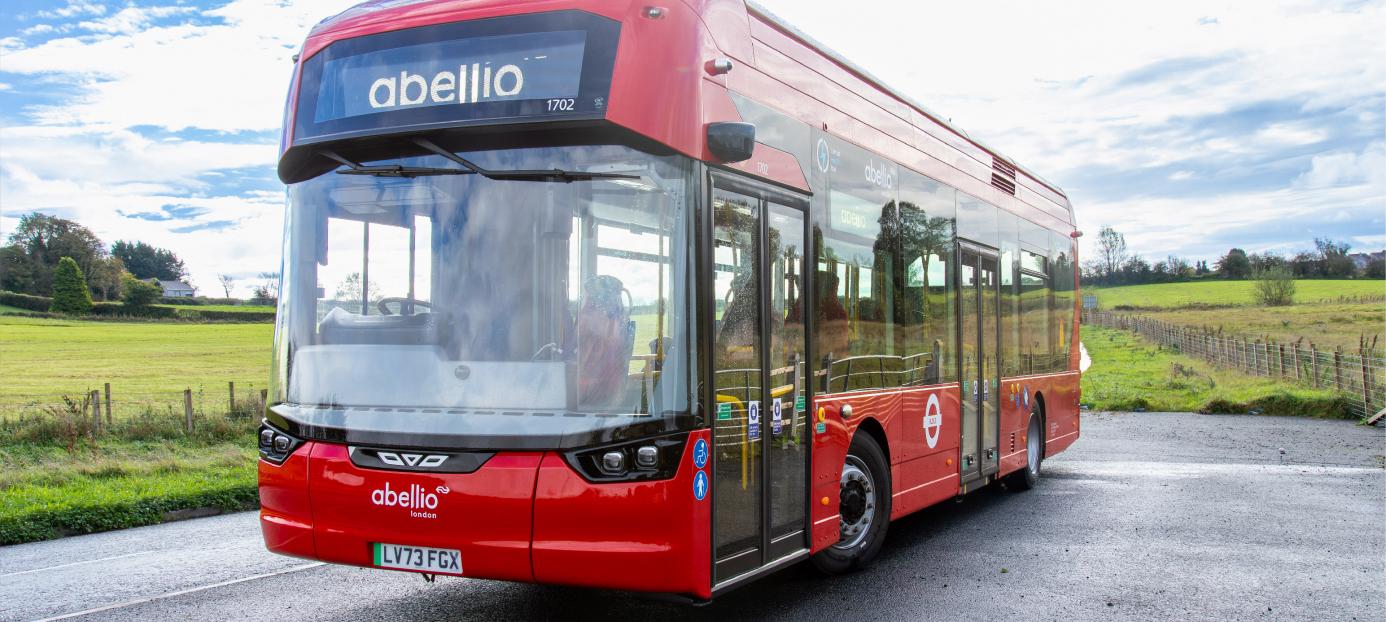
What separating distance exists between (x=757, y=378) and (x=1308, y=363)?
86.7ft

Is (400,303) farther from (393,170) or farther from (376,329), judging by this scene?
(393,170)

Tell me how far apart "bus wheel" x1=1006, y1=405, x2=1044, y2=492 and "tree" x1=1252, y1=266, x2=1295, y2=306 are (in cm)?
6094

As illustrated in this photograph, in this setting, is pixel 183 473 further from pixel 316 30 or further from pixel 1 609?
pixel 316 30

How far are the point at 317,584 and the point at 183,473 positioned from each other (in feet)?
29.8

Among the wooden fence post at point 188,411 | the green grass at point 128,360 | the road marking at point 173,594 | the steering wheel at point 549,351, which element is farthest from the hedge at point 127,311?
the steering wheel at point 549,351

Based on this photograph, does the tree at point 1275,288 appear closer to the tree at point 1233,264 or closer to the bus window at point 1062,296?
the tree at point 1233,264

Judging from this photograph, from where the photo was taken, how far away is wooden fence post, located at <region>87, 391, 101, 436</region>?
1820 cm

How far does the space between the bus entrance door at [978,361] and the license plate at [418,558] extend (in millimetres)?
5412

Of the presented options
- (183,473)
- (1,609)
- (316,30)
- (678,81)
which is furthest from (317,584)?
(183,473)

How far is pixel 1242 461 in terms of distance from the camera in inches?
620

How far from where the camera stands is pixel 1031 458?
12.1 meters

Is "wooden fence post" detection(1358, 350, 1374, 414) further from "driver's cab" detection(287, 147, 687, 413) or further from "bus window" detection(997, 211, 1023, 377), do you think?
"driver's cab" detection(287, 147, 687, 413)

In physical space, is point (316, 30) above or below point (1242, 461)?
above

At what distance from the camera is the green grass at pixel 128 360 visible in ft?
87.0
